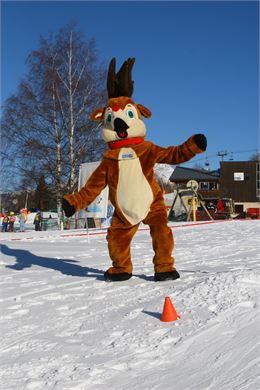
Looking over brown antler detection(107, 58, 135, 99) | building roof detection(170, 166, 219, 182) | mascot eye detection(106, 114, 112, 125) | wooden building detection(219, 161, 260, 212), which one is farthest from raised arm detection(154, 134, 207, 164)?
wooden building detection(219, 161, 260, 212)

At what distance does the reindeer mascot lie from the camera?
5.41 metres

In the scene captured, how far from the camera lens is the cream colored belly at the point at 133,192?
5.40 meters

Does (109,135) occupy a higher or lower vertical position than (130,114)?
lower

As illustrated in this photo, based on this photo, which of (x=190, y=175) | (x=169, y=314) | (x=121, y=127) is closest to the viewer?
(x=169, y=314)

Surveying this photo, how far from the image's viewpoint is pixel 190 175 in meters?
59.3

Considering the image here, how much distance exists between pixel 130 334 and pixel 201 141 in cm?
Answer: 247

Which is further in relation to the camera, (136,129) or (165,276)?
(136,129)

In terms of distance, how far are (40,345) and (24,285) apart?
236cm

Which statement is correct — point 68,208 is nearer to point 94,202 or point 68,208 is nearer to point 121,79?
point 121,79

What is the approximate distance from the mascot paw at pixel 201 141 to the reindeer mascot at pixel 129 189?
0.28m

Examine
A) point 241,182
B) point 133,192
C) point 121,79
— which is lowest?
point 133,192

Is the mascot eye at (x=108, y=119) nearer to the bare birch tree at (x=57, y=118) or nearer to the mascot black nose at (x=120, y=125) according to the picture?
the mascot black nose at (x=120, y=125)

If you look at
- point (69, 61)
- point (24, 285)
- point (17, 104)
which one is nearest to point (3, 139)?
point (17, 104)

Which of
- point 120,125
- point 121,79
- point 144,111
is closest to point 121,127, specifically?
point 120,125
